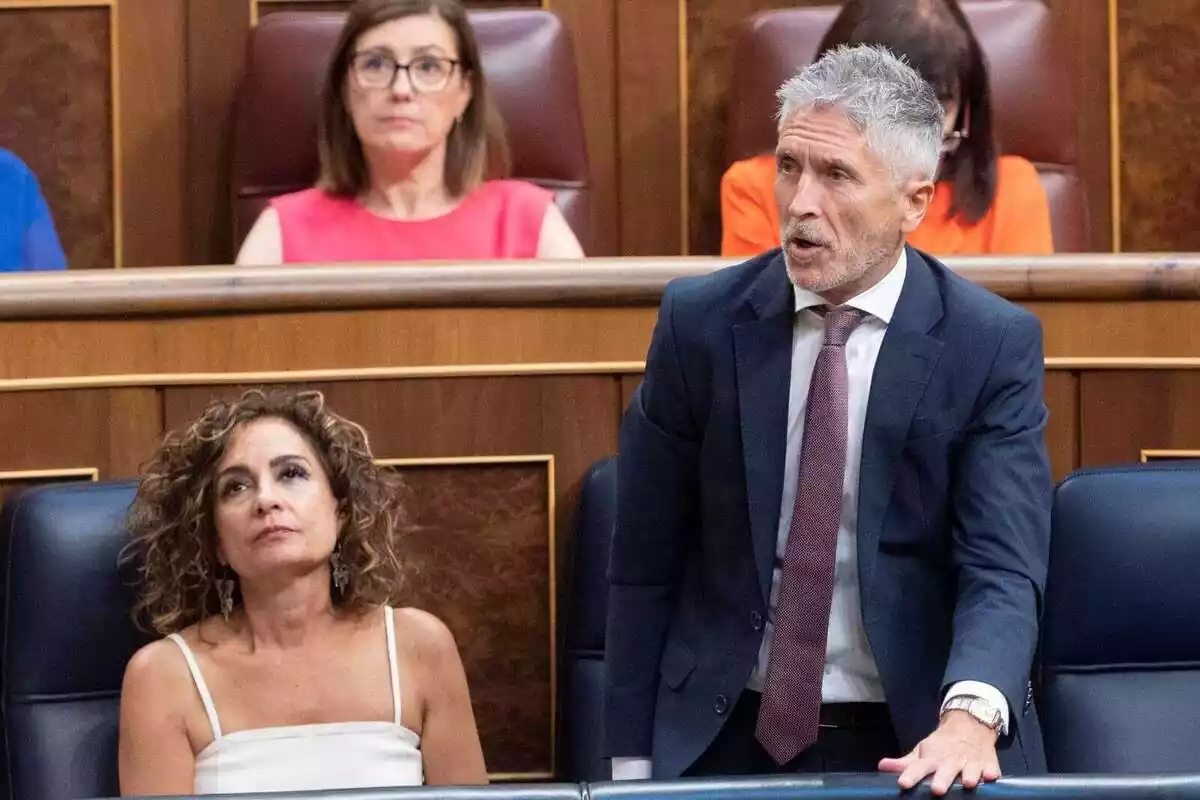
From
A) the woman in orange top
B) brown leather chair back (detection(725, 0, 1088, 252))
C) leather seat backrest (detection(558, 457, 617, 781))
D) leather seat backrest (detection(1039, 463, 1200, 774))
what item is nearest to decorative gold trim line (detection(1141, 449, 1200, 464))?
leather seat backrest (detection(1039, 463, 1200, 774))

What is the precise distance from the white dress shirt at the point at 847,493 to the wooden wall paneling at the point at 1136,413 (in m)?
0.39

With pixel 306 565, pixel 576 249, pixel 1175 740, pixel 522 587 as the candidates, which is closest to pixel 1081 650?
pixel 1175 740

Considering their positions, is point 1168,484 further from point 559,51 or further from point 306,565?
point 559,51

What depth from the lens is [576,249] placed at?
1.66m

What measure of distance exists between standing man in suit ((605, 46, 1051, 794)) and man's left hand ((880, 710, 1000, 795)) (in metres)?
0.08

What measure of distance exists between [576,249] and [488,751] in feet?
1.65

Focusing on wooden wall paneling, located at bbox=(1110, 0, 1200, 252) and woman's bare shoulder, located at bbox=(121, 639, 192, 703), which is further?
wooden wall paneling, located at bbox=(1110, 0, 1200, 252)

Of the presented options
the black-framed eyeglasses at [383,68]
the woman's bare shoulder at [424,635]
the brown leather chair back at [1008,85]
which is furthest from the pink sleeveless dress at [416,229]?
the woman's bare shoulder at [424,635]

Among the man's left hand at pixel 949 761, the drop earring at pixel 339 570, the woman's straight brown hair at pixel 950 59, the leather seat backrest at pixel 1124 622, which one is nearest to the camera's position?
the man's left hand at pixel 949 761

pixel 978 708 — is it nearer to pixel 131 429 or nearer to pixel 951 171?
pixel 131 429

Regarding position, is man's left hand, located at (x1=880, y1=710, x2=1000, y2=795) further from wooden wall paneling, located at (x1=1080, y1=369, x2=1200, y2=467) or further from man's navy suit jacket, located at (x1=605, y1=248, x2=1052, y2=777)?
wooden wall paneling, located at (x1=1080, y1=369, x2=1200, y2=467)

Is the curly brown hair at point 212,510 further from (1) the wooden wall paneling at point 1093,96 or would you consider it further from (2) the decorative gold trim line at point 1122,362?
(1) the wooden wall paneling at point 1093,96

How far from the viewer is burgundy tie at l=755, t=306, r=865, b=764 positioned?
0.95 meters

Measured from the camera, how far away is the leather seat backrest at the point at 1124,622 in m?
1.14
